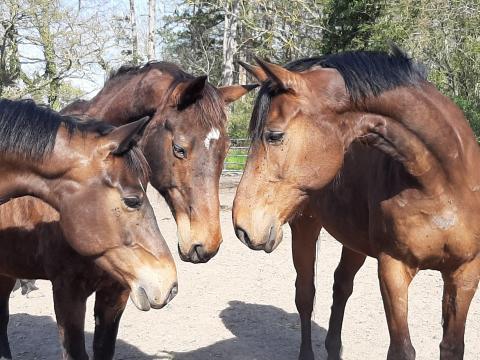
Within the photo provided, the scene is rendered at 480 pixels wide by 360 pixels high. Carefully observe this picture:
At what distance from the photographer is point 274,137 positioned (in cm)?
287

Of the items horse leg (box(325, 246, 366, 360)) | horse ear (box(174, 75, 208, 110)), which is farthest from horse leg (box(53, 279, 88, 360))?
horse leg (box(325, 246, 366, 360))

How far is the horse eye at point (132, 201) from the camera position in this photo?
2658mm

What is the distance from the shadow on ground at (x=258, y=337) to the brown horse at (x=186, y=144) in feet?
6.13

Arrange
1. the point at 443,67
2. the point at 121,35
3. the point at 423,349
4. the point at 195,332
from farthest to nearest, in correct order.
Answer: the point at 121,35 < the point at 443,67 < the point at 195,332 < the point at 423,349

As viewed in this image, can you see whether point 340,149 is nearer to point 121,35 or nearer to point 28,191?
point 28,191

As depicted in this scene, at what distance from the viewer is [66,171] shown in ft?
8.87

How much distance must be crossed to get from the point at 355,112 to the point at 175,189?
117 centimetres

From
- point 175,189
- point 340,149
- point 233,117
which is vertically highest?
point 340,149

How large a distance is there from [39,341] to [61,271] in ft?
6.66

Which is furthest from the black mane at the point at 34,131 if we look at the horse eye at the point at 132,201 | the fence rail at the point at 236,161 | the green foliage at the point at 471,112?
the fence rail at the point at 236,161

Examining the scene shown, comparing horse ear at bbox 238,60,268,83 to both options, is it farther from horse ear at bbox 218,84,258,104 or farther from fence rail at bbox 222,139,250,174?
fence rail at bbox 222,139,250,174

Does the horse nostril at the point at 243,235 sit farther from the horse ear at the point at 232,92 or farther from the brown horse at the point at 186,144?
the horse ear at the point at 232,92

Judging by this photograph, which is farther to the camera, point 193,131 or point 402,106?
point 193,131

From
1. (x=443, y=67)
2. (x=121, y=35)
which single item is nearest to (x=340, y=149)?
(x=443, y=67)
